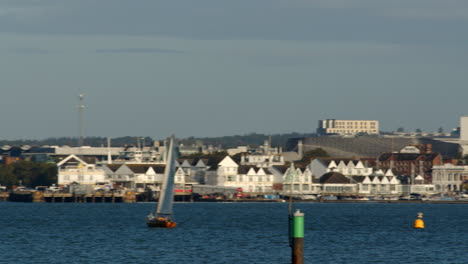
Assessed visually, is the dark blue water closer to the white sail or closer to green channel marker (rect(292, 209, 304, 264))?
the white sail

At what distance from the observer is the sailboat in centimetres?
10456

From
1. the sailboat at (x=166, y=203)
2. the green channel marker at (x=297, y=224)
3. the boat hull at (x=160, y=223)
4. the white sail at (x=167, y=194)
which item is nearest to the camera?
the green channel marker at (x=297, y=224)

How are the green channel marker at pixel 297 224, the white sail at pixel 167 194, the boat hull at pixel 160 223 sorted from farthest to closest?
the white sail at pixel 167 194 < the boat hull at pixel 160 223 < the green channel marker at pixel 297 224

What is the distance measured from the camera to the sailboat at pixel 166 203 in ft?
343

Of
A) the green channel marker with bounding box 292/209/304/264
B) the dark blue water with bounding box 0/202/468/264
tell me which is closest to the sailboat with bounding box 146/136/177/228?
the dark blue water with bounding box 0/202/468/264

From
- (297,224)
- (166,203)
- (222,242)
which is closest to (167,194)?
(166,203)

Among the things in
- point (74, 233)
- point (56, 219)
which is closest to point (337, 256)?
point (74, 233)

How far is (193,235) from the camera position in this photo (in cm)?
9606

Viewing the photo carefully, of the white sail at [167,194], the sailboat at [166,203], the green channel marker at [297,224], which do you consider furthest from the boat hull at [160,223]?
the green channel marker at [297,224]

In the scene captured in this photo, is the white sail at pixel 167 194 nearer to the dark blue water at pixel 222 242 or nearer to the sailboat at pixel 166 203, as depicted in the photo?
the sailboat at pixel 166 203

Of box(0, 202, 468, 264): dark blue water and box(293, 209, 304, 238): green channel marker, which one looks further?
box(0, 202, 468, 264): dark blue water

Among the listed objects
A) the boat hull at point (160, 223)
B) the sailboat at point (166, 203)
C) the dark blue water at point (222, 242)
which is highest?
the sailboat at point (166, 203)

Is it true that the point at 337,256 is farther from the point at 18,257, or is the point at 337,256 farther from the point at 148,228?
the point at 148,228

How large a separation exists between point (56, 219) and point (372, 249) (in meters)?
56.3
